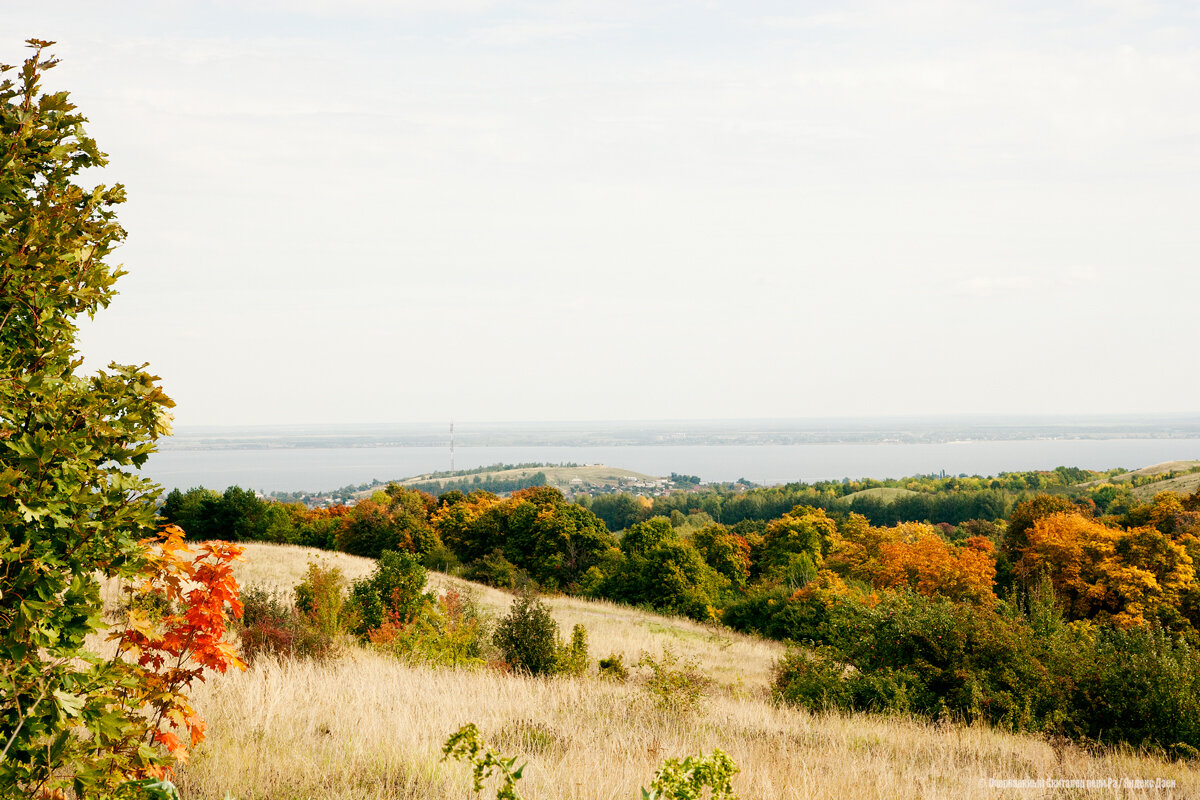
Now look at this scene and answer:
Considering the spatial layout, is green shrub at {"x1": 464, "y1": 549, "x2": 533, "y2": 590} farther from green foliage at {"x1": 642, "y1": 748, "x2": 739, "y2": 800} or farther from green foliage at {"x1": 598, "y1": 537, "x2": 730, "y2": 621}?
green foliage at {"x1": 642, "y1": 748, "x2": 739, "y2": 800}

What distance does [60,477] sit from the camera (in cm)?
342

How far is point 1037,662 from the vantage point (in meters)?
12.9

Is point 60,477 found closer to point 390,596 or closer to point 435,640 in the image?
point 435,640

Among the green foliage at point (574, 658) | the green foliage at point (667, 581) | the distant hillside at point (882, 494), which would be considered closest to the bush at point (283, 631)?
the green foliage at point (574, 658)

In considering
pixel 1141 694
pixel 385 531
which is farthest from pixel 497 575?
pixel 1141 694

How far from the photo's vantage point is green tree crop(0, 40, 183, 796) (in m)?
3.33

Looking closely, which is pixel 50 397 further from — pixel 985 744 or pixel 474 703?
pixel 985 744

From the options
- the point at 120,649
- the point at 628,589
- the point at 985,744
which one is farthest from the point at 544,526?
the point at 120,649

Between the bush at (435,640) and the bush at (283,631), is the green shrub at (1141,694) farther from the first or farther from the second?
the bush at (283,631)

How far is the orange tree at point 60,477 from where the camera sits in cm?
334

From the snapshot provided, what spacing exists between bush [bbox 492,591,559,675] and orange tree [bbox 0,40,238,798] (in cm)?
1084

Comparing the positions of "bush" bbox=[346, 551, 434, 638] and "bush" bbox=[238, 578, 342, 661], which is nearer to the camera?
"bush" bbox=[238, 578, 342, 661]

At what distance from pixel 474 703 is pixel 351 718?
1.58m

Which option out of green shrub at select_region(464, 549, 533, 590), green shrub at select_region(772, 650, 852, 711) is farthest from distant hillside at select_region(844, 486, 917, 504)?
green shrub at select_region(772, 650, 852, 711)
